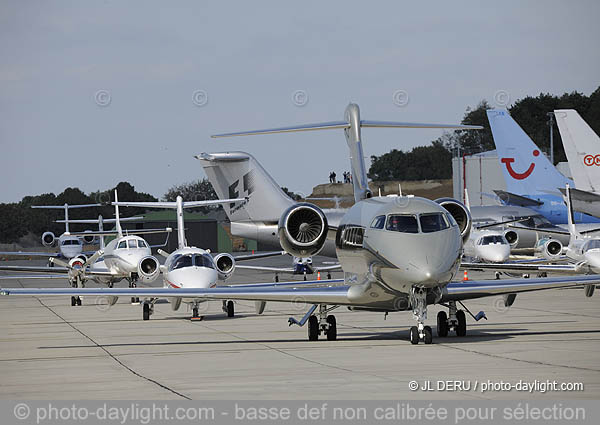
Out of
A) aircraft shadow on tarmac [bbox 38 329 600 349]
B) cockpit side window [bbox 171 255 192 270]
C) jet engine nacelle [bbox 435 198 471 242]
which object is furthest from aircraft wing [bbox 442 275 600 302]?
cockpit side window [bbox 171 255 192 270]

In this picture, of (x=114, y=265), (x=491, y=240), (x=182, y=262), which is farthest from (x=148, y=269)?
(x=491, y=240)

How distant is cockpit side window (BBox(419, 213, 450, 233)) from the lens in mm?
18016

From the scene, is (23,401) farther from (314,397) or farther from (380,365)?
(380,365)

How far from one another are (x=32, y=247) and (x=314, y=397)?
103 metres

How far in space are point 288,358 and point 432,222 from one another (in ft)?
12.8

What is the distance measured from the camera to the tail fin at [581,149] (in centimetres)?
3538

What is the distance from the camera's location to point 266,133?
22.3 meters

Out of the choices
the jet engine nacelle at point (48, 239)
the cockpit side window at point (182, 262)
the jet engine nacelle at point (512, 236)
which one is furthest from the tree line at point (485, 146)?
the cockpit side window at point (182, 262)

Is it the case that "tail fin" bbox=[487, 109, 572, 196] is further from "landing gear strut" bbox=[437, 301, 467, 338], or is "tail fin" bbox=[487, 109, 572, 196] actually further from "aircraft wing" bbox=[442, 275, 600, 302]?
"aircraft wing" bbox=[442, 275, 600, 302]

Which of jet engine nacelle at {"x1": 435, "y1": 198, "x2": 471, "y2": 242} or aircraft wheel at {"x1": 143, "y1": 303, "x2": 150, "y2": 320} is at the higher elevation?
jet engine nacelle at {"x1": 435, "y1": 198, "x2": 471, "y2": 242}

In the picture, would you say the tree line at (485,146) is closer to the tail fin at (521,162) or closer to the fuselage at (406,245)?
the tail fin at (521,162)

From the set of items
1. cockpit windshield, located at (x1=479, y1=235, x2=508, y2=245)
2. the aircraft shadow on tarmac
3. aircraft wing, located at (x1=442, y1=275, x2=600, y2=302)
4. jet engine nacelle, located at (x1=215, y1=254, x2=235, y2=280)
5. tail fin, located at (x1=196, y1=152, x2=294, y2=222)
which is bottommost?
the aircraft shadow on tarmac

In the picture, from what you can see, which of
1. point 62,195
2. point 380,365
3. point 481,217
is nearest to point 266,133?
point 380,365

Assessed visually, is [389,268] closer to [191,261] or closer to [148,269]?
[191,261]
